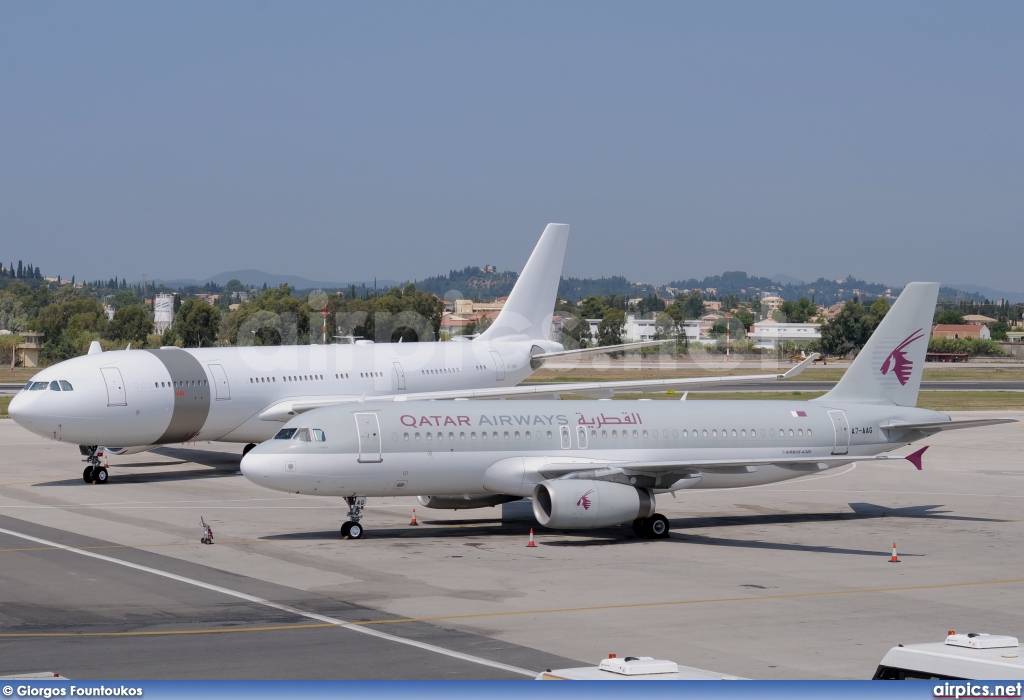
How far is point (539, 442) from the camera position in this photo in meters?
33.2

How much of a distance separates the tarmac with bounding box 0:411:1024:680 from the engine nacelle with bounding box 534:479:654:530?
77 centimetres

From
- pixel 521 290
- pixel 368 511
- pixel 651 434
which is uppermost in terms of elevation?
pixel 521 290

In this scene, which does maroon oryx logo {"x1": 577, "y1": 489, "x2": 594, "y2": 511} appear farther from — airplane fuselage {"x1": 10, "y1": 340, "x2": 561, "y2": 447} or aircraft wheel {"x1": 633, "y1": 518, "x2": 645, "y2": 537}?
airplane fuselage {"x1": 10, "y1": 340, "x2": 561, "y2": 447}

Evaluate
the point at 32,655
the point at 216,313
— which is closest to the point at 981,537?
the point at 32,655

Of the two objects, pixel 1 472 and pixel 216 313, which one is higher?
pixel 216 313

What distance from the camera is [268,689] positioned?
22.7 ft

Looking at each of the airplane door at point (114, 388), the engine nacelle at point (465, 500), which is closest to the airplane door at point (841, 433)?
the engine nacelle at point (465, 500)

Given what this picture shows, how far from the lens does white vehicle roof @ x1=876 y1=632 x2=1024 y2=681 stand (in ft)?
33.0

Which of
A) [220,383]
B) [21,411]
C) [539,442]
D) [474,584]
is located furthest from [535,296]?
[474,584]

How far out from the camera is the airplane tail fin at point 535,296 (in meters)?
58.6

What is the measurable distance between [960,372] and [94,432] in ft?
363

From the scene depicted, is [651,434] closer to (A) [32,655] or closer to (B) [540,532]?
(B) [540,532]

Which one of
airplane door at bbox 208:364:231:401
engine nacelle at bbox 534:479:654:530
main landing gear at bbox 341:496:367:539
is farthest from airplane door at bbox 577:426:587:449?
airplane door at bbox 208:364:231:401

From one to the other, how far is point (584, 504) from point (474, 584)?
6.00 m
